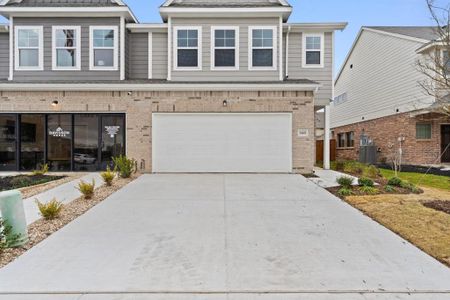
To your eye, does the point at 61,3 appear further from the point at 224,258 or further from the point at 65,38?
the point at 224,258

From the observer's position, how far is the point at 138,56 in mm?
15609

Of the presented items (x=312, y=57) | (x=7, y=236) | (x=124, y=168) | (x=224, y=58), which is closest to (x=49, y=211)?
(x=7, y=236)

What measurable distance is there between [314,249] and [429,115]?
15.9 meters

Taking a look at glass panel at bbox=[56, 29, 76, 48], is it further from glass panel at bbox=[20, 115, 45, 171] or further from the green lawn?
the green lawn

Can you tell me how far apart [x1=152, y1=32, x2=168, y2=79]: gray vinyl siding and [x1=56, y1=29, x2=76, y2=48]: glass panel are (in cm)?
348

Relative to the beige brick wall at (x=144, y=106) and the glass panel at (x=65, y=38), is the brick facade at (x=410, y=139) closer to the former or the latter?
the beige brick wall at (x=144, y=106)

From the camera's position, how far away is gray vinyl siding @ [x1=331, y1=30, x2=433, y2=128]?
17031mm

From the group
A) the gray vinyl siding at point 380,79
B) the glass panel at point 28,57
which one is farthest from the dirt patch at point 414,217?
the glass panel at point 28,57

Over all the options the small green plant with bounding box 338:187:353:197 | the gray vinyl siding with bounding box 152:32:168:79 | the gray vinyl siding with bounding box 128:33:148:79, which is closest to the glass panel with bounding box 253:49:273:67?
the gray vinyl siding with bounding box 152:32:168:79

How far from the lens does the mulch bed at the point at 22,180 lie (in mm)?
10221

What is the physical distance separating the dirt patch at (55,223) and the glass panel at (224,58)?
758 cm

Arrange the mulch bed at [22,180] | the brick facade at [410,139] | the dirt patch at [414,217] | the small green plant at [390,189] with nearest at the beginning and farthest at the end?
the dirt patch at [414,217]
the small green plant at [390,189]
the mulch bed at [22,180]
the brick facade at [410,139]

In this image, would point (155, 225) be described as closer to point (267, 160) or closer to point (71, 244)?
point (71, 244)

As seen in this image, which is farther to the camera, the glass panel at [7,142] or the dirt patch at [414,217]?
the glass panel at [7,142]
